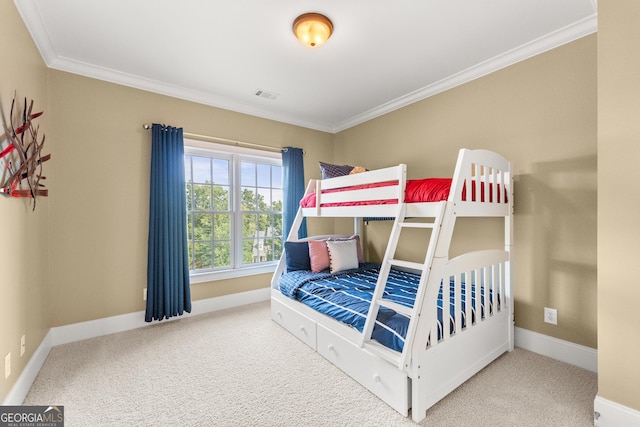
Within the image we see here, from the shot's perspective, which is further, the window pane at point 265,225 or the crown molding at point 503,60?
the window pane at point 265,225

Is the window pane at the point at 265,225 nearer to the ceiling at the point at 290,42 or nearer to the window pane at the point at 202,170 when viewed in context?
the window pane at the point at 202,170

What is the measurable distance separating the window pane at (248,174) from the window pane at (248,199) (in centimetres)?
9

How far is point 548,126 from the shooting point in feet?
7.66

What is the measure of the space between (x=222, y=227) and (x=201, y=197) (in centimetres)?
45

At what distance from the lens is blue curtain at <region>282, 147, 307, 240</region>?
154 inches

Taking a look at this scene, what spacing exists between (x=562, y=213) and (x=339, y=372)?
2.14 m

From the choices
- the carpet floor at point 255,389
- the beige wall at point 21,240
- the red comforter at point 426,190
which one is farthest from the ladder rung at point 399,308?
the beige wall at point 21,240

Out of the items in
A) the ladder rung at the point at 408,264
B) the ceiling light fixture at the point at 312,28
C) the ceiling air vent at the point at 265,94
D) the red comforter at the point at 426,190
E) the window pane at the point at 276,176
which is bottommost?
the ladder rung at the point at 408,264

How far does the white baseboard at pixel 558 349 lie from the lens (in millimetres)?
2135

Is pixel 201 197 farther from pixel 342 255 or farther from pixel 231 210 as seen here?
pixel 342 255

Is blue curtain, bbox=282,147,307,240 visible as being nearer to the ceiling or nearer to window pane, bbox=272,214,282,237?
window pane, bbox=272,214,282,237

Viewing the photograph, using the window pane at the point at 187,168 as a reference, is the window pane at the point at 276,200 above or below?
below

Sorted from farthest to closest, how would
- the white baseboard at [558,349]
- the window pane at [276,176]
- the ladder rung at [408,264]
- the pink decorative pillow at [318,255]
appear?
the window pane at [276,176] < the pink decorative pillow at [318,255] < the white baseboard at [558,349] < the ladder rung at [408,264]

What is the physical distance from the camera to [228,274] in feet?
11.8
